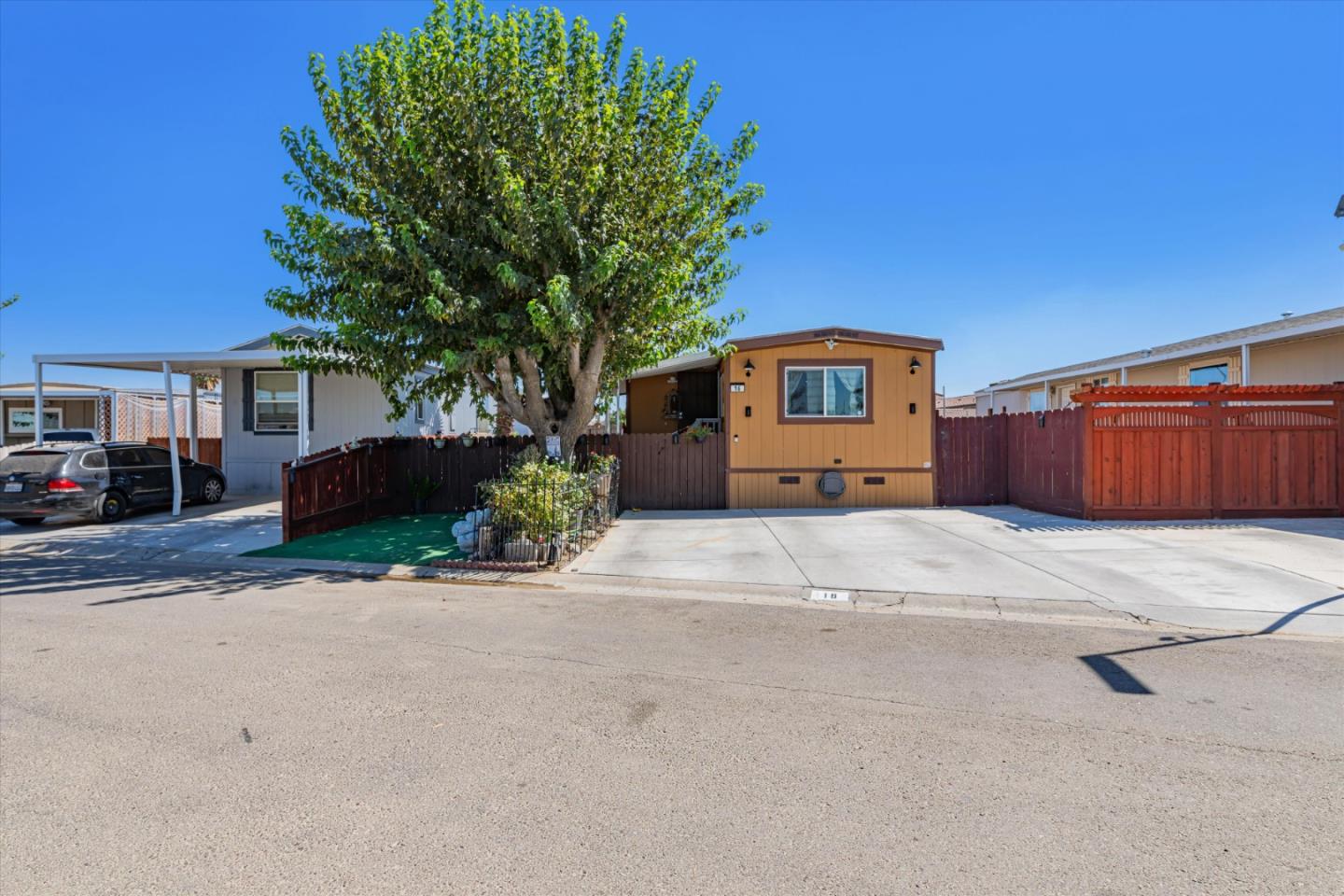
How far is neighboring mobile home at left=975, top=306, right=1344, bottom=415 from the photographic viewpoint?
14422 mm

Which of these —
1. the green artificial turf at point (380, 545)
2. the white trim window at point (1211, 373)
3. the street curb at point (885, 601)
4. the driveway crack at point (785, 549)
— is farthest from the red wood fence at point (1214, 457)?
the green artificial turf at point (380, 545)

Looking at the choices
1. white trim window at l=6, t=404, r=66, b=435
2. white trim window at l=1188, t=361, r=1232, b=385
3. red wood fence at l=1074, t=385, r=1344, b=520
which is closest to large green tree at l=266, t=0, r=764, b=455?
red wood fence at l=1074, t=385, r=1344, b=520

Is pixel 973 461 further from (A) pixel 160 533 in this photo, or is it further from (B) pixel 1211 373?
(A) pixel 160 533

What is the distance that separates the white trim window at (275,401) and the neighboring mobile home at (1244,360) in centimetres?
1633

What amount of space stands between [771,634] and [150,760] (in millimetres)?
4204

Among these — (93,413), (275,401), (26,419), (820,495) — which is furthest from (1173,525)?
(26,419)

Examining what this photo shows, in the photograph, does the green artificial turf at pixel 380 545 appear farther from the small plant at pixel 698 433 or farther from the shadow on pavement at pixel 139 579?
the small plant at pixel 698 433


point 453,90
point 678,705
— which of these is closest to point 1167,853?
point 678,705

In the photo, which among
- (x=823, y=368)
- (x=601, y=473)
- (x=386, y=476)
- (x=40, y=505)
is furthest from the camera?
(x=386, y=476)

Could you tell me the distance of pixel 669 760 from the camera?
3607 millimetres

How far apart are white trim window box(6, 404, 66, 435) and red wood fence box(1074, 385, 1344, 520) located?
3553 cm

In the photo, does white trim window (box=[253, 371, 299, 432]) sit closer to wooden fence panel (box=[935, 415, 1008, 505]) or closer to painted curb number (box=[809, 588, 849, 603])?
painted curb number (box=[809, 588, 849, 603])

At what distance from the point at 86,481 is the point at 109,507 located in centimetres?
68

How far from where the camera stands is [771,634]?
19.7 feet
